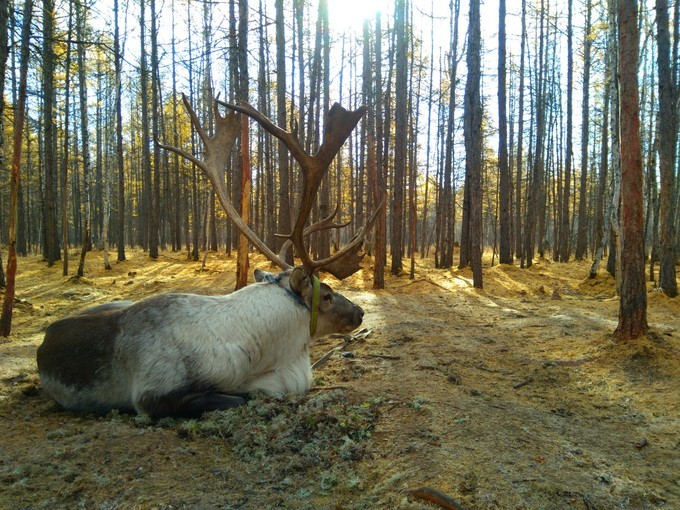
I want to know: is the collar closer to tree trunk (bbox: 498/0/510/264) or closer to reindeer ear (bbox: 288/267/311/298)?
reindeer ear (bbox: 288/267/311/298)

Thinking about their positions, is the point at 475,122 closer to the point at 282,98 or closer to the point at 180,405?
the point at 282,98

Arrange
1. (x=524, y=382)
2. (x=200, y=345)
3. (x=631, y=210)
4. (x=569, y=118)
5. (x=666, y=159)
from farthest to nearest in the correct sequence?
(x=569, y=118) < (x=666, y=159) < (x=631, y=210) < (x=524, y=382) < (x=200, y=345)

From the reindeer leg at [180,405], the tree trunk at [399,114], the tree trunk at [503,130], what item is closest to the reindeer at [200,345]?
the reindeer leg at [180,405]

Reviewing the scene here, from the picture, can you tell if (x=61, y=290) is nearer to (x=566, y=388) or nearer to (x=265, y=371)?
(x=265, y=371)

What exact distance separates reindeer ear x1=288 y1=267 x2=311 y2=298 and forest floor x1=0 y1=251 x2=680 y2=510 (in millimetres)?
830

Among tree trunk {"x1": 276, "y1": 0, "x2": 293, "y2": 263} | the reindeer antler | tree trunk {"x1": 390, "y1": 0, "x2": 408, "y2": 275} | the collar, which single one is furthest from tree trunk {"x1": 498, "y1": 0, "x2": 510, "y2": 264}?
the collar

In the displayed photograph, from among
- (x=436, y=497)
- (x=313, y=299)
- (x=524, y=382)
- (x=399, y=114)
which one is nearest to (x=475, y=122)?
(x=399, y=114)

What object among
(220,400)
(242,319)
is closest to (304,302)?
(242,319)

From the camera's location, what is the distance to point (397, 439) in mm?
2668

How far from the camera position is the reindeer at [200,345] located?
3.10 m

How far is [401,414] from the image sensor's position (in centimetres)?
303

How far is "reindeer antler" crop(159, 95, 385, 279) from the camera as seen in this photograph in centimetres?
361

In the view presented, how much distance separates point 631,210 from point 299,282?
3.94 metres

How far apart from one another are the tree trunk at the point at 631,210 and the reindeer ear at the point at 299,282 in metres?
3.79
